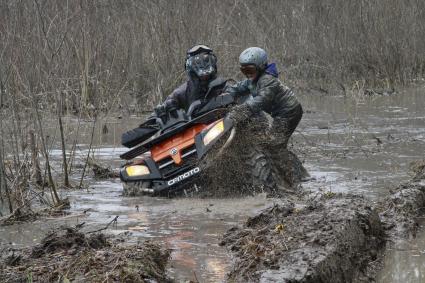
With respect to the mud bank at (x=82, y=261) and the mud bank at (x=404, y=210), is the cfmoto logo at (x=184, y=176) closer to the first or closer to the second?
the mud bank at (x=404, y=210)

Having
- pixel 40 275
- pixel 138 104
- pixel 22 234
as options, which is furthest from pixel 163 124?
pixel 138 104

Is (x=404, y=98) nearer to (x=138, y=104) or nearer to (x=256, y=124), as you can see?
(x=138, y=104)

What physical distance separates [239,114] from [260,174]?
63cm

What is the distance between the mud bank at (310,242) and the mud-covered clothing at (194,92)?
292 cm

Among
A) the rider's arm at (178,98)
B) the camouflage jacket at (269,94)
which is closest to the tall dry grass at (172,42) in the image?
the rider's arm at (178,98)

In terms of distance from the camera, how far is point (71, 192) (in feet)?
28.5

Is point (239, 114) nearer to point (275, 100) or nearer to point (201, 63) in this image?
point (275, 100)

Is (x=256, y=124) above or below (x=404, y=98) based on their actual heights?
above

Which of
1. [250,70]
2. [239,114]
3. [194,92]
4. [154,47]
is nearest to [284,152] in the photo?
[239,114]

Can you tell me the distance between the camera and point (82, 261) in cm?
496

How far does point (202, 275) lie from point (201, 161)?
311 cm

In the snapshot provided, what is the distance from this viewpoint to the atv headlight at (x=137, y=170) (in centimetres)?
858

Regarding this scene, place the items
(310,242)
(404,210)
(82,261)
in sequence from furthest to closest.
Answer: (404,210) → (310,242) → (82,261)

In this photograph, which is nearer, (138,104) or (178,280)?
(178,280)
